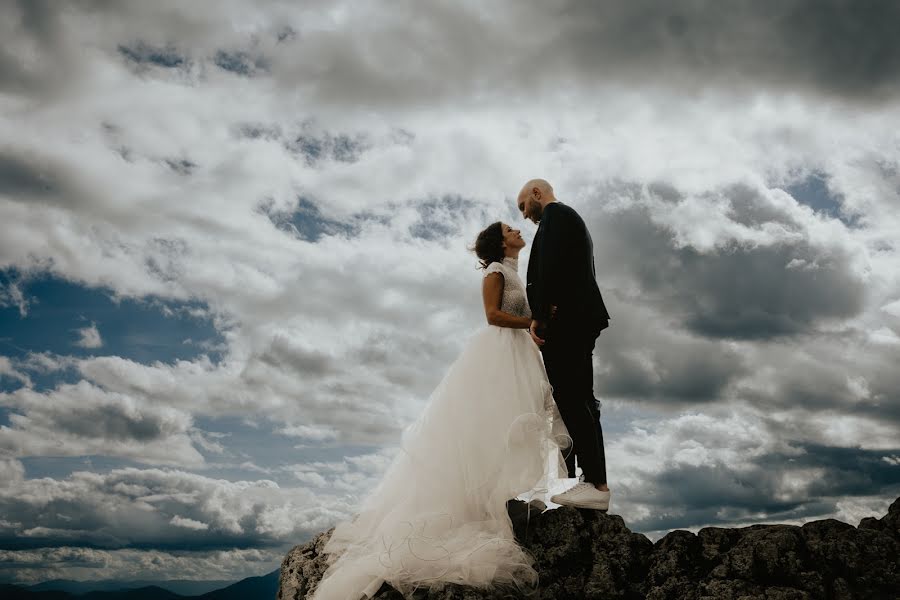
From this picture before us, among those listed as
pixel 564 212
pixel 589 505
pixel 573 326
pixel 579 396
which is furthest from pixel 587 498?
pixel 564 212

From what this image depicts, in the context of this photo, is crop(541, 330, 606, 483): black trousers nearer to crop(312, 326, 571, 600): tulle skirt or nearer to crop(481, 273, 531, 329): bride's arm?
crop(312, 326, 571, 600): tulle skirt

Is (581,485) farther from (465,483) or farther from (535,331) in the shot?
(535,331)

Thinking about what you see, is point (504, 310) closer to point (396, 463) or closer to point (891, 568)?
point (396, 463)

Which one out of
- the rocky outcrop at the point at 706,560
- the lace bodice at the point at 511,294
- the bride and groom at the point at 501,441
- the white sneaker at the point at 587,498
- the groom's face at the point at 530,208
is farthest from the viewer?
the lace bodice at the point at 511,294

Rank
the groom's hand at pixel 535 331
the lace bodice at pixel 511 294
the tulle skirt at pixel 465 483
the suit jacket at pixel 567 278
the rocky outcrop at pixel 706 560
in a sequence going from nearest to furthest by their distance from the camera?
1. the rocky outcrop at pixel 706 560
2. the tulle skirt at pixel 465 483
3. the suit jacket at pixel 567 278
4. the groom's hand at pixel 535 331
5. the lace bodice at pixel 511 294

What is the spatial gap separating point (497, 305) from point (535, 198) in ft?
5.36

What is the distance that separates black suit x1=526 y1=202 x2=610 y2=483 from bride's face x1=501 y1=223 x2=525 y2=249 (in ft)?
3.42

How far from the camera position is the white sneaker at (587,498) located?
8570 millimetres

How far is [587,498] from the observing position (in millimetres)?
8570

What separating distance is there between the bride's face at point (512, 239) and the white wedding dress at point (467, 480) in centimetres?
27

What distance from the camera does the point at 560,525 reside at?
8.48 meters

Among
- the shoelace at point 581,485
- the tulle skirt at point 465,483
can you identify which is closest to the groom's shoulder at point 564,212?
the tulle skirt at point 465,483

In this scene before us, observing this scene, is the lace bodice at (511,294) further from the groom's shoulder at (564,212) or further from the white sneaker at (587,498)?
the white sneaker at (587,498)

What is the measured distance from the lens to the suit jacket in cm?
873
